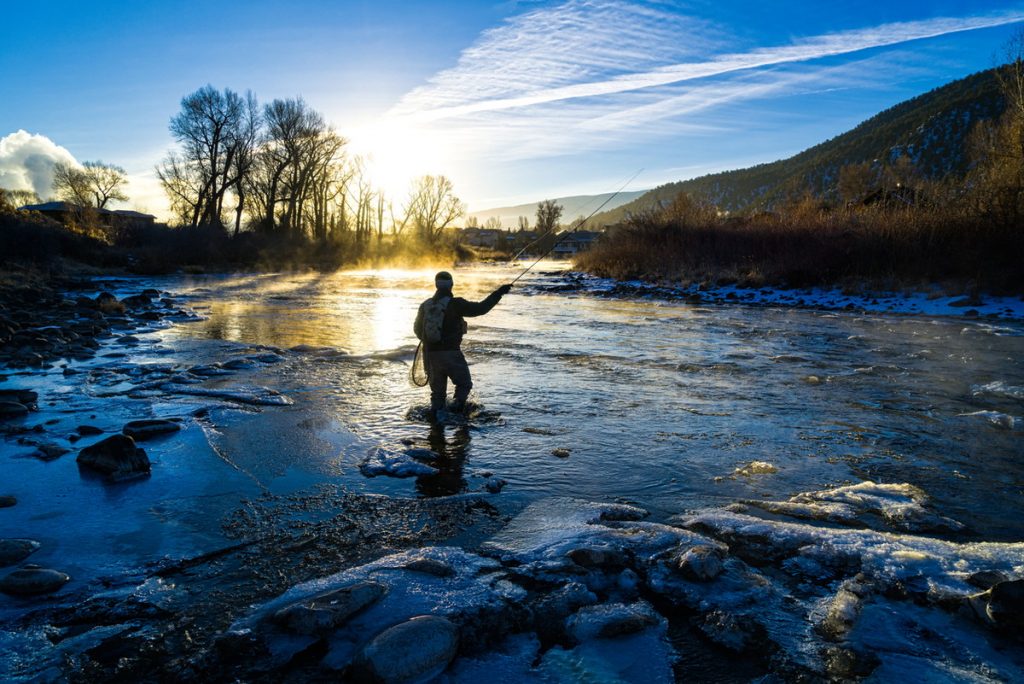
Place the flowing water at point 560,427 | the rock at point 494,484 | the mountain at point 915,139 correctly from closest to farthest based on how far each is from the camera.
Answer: the flowing water at point 560,427 < the rock at point 494,484 < the mountain at point 915,139

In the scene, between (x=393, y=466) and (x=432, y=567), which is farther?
(x=393, y=466)

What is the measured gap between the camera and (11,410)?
6223mm

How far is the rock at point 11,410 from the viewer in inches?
242

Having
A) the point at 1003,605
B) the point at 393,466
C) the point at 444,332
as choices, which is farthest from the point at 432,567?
the point at 444,332

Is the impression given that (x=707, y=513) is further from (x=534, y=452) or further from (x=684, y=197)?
(x=684, y=197)

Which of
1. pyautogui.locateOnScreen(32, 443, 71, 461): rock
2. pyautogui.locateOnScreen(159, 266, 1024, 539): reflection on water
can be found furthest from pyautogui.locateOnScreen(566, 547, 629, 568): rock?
pyautogui.locateOnScreen(32, 443, 71, 461): rock

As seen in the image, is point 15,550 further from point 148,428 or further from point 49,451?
point 148,428

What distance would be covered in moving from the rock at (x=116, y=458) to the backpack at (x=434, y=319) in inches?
109

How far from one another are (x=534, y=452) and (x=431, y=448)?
938mm

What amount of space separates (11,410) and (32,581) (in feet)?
13.9

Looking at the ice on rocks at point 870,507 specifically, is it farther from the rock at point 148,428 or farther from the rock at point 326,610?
the rock at point 148,428

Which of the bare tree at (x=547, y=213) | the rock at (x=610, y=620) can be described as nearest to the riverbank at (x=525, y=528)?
the rock at (x=610, y=620)

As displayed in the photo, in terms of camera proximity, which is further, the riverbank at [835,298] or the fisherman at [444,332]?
the riverbank at [835,298]

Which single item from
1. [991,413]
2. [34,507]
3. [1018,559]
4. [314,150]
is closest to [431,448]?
[34,507]
